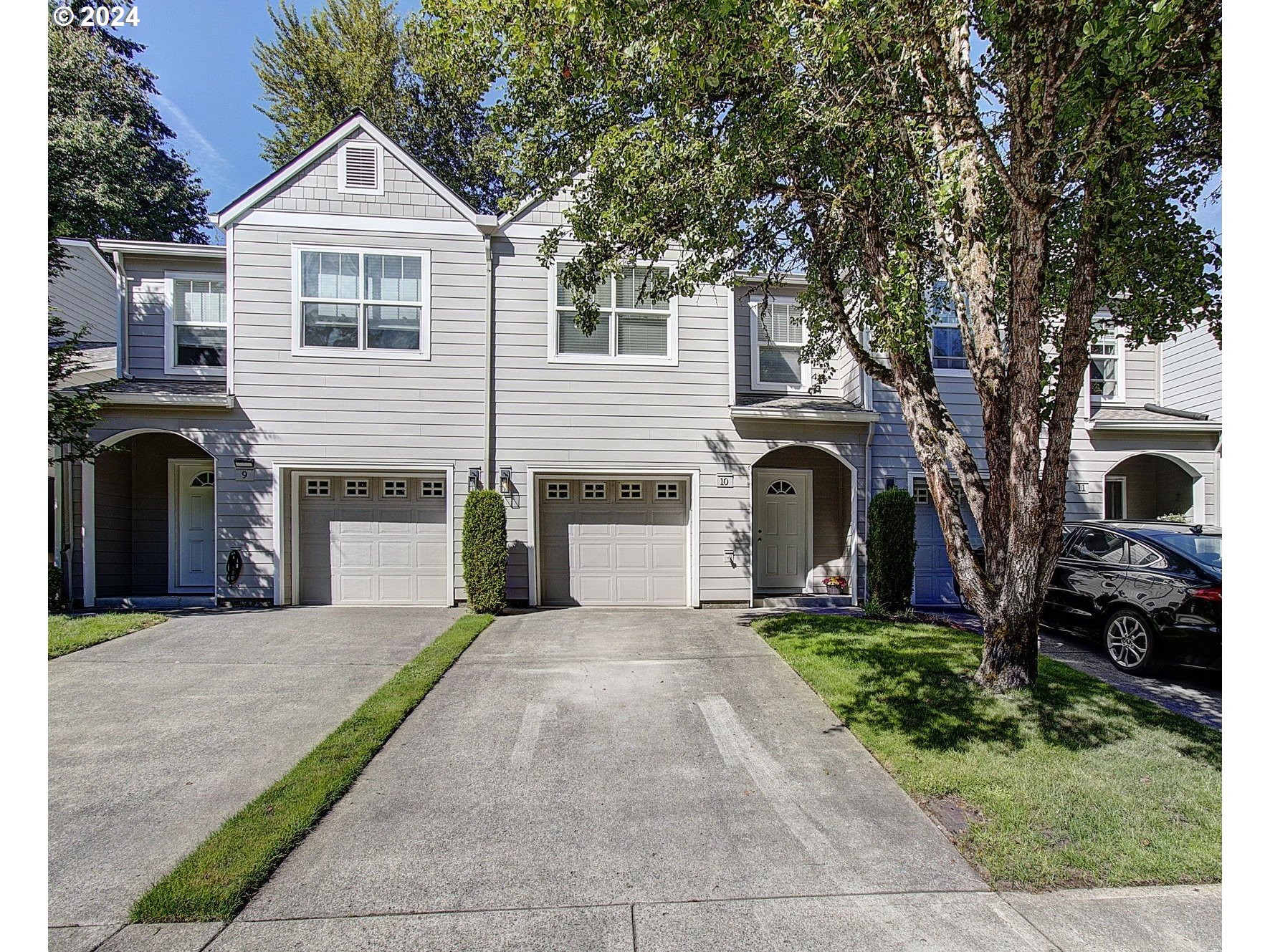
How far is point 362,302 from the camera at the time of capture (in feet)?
31.4

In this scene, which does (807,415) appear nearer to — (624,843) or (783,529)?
(783,529)

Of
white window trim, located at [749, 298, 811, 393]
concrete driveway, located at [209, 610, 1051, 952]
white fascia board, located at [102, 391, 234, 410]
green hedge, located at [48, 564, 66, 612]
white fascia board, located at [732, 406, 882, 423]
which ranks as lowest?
concrete driveway, located at [209, 610, 1051, 952]

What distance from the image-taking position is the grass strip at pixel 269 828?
9.36 feet

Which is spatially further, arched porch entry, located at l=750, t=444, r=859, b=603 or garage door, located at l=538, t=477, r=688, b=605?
arched porch entry, located at l=750, t=444, r=859, b=603

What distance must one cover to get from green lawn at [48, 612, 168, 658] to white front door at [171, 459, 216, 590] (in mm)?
1648

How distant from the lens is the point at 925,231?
6031mm

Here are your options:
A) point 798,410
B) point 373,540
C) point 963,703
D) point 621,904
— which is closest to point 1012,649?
point 963,703

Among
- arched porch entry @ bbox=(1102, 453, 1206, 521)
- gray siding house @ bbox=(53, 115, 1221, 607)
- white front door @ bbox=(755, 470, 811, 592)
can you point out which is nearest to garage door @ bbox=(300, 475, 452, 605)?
gray siding house @ bbox=(53, 115, 1221, 607)

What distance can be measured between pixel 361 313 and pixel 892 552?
28.3 ft

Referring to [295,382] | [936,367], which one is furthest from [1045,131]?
[295,382]

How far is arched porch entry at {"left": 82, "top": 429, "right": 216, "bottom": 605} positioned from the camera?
1009cm

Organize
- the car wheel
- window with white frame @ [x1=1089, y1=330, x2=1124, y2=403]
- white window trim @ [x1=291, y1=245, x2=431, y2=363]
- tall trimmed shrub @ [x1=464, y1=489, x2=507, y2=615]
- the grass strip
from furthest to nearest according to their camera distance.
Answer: window with white frame @ [x1=1089, y1=330, x2=1124, y2=403] → white window trim @ [x1=291, y1=245, x2=431, y2=363] → tall trimmed shrub @ [x1=464, y1=489, x2=507, y2=615] → the car wheel → the grass strip

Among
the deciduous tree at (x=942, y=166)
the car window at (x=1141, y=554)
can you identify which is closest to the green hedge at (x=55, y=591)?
the deciduous tree at (x=942, y=166)

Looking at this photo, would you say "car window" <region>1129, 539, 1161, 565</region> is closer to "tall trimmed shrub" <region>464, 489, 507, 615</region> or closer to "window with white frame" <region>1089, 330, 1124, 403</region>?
"window with white frame" <region>1089, 330, 1124, 403</region>
